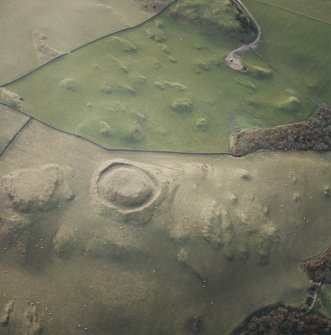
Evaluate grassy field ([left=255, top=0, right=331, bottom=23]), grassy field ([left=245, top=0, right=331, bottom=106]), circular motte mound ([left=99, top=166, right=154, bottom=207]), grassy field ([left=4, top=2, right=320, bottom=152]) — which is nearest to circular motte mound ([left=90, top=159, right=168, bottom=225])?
circular motte mound ([left=99, top=166, right=154, bottom=207])

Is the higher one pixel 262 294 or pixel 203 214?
pixel 203 214

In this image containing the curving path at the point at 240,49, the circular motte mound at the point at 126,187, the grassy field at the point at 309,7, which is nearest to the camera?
the circular motte mound at the point at 126,187

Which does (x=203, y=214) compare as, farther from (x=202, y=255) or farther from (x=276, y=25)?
(x=276, y=25)

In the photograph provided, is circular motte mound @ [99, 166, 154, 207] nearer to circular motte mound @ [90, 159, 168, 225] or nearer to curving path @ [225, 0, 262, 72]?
circular motte mound @ [90, 159, 168, 225]

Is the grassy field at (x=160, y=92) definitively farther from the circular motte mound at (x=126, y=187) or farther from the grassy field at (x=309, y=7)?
the grassy field at (x=309, y=7)

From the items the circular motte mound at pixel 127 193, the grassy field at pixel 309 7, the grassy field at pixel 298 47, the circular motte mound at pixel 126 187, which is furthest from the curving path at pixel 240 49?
the circular motte mound at pixel 126 187

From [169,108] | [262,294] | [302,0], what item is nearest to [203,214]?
[262,294]

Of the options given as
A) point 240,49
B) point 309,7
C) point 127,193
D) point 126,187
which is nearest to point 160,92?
point 240,49
